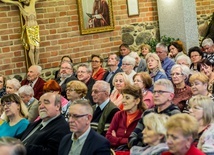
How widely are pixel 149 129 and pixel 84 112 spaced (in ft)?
1.99

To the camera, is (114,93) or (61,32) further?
(61,32)

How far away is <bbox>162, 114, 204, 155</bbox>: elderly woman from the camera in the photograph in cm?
371

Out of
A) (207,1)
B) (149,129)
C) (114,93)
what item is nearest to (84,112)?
(149,129)

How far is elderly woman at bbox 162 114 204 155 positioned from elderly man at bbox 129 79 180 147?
0.99 metres

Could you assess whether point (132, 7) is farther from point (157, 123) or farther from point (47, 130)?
point (157, 123)

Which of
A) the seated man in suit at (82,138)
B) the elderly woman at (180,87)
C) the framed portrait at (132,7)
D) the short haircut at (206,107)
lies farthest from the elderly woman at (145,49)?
the seated man in suit at (82,138)

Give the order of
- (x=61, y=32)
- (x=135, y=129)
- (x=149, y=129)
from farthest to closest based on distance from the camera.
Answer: (x=61, y=32), (x=135, y=129), (x=149, y=129)

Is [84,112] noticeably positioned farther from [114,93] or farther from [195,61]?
[195,61]

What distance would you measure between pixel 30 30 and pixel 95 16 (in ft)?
4.86

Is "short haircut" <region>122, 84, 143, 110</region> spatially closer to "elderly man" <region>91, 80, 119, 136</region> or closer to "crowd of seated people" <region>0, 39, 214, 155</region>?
"crowd of seated people" <region>0, 39, 214, 155</region>

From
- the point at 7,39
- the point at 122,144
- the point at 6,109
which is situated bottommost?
the point at 122,144

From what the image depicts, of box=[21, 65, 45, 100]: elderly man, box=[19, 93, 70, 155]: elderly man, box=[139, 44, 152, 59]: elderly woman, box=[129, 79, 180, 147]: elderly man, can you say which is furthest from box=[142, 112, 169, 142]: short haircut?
box=[139, 44, 152, 59]: elderly woman

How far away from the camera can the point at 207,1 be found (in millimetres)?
11789

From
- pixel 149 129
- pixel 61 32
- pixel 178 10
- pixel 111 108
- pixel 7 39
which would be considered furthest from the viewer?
pixel 178 10
